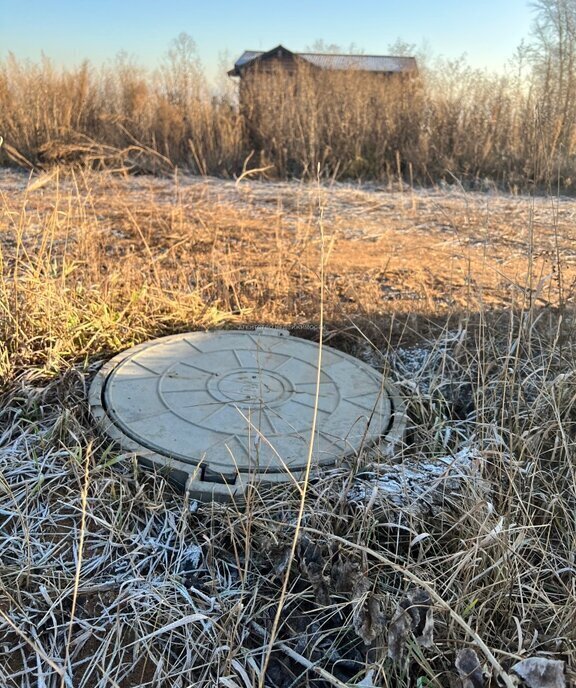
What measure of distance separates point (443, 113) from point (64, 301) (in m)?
6.24

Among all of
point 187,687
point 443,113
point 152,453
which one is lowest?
point 187,687

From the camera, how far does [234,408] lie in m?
2.05

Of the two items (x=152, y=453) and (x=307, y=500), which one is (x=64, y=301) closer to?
(x=152, y=453)

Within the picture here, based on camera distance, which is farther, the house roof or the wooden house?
the house roof

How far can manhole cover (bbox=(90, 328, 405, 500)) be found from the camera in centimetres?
181

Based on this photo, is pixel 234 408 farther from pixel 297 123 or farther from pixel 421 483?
pixel 297 123

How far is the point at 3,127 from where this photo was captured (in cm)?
714

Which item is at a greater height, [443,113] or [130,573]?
[443,113]

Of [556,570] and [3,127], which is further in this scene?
[3,127]

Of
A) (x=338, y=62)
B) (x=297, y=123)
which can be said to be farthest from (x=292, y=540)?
(x=338, y=62)

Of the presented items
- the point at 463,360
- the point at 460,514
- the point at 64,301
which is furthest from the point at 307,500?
the point at 64,301

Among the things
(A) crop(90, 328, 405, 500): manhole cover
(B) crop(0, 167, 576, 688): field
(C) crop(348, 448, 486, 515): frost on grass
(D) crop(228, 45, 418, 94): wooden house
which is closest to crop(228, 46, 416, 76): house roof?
(D) crop(228, 45, 418, 94): wooden house

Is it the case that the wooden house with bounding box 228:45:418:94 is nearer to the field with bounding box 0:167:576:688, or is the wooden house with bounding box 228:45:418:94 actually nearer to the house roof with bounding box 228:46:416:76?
the house roof with bounding box 228:46:416:76

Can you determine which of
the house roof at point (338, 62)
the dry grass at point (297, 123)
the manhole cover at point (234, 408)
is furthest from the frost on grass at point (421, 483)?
the house roof at point (338, 62)
